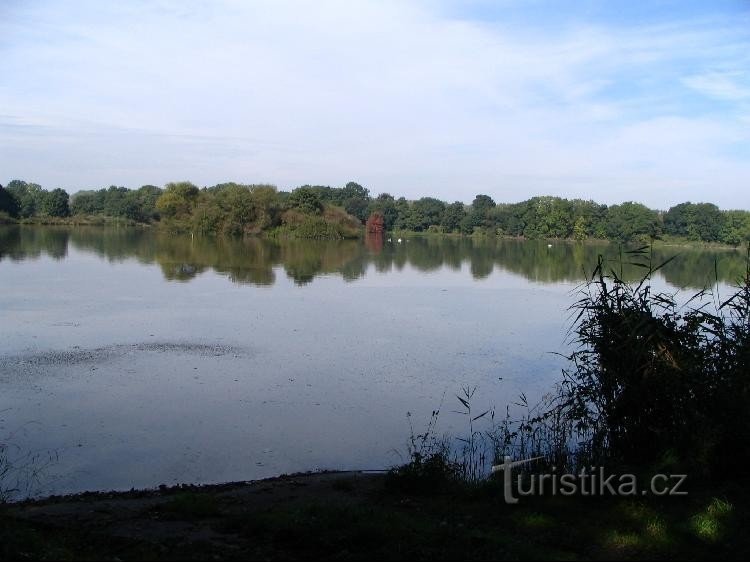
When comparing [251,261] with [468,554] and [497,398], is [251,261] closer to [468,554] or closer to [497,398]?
[497,398]

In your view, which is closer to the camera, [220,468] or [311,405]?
[220,468]

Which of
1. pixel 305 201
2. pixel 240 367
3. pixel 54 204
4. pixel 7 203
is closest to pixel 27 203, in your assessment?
pixel 54 204

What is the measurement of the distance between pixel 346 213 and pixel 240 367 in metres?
52.6

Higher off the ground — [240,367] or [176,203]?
Result: [176,203]

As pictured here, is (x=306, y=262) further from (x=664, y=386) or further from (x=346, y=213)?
(x=346, y=213)

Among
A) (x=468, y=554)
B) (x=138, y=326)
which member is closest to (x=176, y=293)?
(x=138, y=326)

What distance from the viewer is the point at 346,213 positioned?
62.8 m

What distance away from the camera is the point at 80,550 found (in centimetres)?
368

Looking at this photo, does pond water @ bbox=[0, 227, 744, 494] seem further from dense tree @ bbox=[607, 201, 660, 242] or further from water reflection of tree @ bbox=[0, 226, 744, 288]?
dense tree @ bbox=[607, 201, 660, 242]

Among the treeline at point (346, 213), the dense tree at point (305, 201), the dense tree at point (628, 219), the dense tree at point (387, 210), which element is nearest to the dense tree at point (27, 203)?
the treeline at point (346, 213)

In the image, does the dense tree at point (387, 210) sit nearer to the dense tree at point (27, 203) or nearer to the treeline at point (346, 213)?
the treeline at point (346, 213)

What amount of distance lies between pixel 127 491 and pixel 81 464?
0.99 m

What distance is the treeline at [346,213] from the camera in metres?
55.4

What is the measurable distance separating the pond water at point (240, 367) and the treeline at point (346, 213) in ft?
96.8
